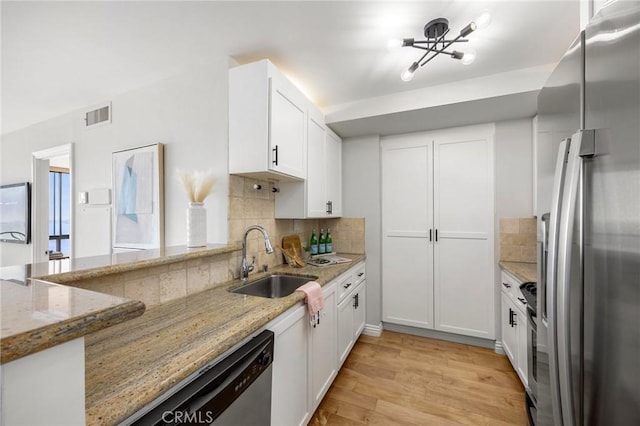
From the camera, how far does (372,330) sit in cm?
281

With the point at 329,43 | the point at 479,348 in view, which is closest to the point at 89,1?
the point at 329,43

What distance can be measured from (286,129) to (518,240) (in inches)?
93.0

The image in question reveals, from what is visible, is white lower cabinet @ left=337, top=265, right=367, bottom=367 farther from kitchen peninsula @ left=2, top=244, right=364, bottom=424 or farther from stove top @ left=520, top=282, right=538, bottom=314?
stove top @ left=520, top=282, right=538, bottom=314

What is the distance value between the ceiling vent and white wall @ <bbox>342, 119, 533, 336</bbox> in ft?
7.71

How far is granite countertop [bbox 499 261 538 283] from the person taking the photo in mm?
1800

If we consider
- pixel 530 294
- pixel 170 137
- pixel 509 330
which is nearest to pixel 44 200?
pixel 170 137

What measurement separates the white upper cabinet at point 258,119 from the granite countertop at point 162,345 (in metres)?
0.85

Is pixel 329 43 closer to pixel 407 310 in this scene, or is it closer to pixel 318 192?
pixel 318 192

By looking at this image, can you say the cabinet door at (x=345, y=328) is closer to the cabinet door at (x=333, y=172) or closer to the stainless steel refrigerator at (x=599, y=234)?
the cabinet door at (x=333, y=172)

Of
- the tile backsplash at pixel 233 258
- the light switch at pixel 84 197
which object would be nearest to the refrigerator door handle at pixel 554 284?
the tile backsplash at pixel 233 258

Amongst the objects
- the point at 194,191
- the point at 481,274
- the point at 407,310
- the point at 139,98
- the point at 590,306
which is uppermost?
the point at 139,98

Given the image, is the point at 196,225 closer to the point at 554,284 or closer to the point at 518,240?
the point at 554,284

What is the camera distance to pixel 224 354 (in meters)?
0.94

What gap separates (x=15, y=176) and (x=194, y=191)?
3499 mm
